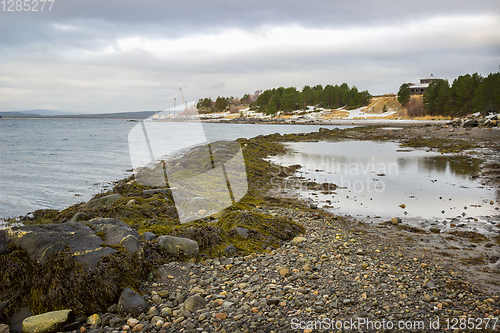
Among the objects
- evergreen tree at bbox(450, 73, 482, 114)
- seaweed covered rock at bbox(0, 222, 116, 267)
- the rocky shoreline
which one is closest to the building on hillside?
evergreen tree at bbox(450, 73, 482, 114)

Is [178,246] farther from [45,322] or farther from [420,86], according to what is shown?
[420,86]

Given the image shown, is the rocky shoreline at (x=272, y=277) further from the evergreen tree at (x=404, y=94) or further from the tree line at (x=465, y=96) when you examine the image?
the evergreen tree at (x=404, y=94)

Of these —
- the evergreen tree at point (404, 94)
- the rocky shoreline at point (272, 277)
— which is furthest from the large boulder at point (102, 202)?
the evergreen tree at point (404, 94)

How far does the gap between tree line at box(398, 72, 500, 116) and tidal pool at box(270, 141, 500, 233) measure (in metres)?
49.1

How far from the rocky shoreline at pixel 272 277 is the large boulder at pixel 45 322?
0.8 inches

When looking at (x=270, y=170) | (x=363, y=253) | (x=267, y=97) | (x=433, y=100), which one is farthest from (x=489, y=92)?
(x=267, y=97)

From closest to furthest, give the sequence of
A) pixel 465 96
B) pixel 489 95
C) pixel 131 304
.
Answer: pixel 131 304, pixel 489 95, pixel 465 96

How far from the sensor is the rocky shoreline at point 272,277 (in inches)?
144

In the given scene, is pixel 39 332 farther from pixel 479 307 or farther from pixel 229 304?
pixel 479 307

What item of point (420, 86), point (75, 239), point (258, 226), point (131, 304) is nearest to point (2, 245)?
point (75, 239)

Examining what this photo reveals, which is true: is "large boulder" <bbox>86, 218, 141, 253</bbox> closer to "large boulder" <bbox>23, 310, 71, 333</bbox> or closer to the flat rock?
"large boulder" <bbox>23, 310, 71, 333</bbox>

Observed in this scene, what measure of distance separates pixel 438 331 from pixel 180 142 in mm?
5121

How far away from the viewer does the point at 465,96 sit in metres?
60.9

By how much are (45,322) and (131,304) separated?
0.93 m
